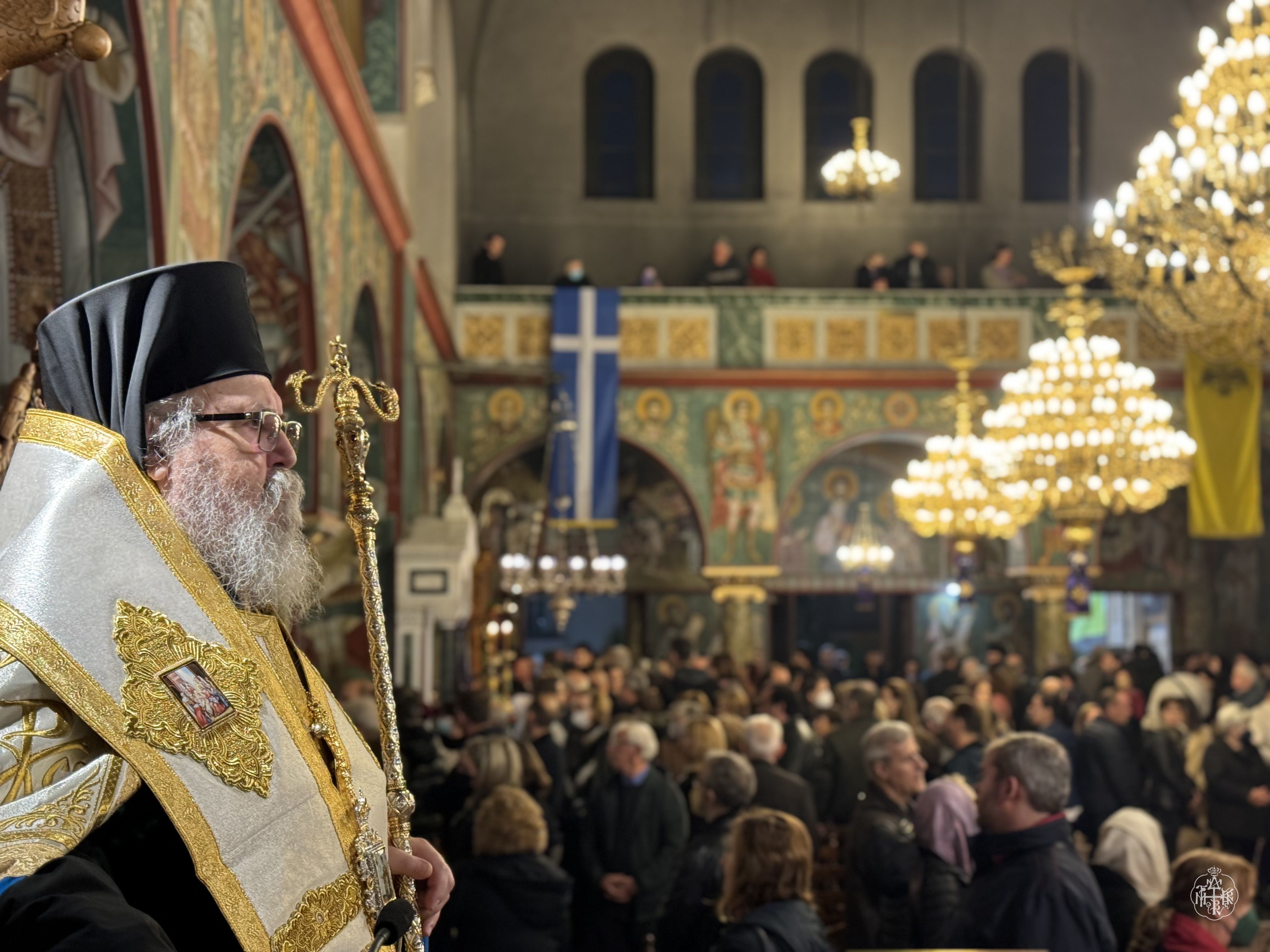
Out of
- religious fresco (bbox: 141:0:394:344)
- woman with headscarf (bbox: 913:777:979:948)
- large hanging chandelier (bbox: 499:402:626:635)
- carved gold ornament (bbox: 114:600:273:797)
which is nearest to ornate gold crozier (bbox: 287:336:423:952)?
carved gold ornament (bbox: 114:600:273:797)

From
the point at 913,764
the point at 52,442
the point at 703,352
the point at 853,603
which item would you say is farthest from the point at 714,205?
the point at 52,442

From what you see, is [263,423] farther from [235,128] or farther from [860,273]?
[860,273]

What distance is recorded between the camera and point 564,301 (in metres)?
21.2

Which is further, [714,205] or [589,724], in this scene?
[714,205]

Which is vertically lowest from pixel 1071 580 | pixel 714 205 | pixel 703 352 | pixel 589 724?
pixel 589 724

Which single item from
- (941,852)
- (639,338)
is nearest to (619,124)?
(639,338)

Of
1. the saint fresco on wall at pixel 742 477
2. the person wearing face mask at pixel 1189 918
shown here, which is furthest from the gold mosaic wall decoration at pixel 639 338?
the person wearing face mask at pixel 1189 918

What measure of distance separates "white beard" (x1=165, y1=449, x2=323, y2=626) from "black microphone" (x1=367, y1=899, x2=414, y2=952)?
59 cm

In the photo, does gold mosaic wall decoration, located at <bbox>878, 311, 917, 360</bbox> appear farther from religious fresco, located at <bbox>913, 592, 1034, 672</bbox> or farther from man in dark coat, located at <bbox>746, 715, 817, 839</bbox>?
man in dark coat, located at <bbox>746, 715, 817, 839</bbox>

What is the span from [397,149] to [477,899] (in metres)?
10.4

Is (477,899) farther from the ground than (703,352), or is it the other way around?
(703,352)

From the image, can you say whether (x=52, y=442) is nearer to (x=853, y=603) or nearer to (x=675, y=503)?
(x=675, y=503)

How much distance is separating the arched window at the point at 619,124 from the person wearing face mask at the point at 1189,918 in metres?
21.3

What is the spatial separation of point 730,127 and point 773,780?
18.6m
